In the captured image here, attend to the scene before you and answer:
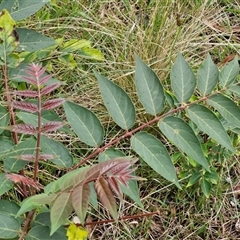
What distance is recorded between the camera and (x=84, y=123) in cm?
125

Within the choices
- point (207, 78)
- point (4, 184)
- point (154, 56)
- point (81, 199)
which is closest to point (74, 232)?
point (4, 184)

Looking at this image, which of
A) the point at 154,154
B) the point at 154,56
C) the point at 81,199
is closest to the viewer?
the point at 81,199

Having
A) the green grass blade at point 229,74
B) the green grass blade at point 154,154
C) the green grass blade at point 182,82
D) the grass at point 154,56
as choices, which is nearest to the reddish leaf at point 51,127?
the green grass blade at point 154,154

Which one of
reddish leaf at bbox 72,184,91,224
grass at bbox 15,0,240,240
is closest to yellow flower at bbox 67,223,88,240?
reddish leaf at bbox 72,184,91,224

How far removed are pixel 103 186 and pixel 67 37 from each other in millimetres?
1508

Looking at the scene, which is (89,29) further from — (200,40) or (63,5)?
(200,40)

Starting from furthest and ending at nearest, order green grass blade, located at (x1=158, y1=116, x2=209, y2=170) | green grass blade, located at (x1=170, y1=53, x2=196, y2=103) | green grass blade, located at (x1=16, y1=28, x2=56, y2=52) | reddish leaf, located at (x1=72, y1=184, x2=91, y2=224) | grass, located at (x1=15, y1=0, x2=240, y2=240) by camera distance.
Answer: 1. grass, located at (x1=15, y1=0, x2=240, y2=240)
2. green grass blade, located at (x1=16, y1=28, x2=56, y2=52)
3. green grass blade, located at (x1=170, y1=53, x2=196, y2=103)
4. green grass blade, located at (x1=158, y1=116, x2=209, y2=170)
5. reddish leaf, located at (x1=72, y1=184, x2=91, y2=224)

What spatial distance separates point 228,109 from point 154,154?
0.24m

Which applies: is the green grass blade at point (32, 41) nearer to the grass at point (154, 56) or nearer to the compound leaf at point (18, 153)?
the compound leaf at point (18, 153)

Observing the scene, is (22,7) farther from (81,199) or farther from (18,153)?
(81,199)

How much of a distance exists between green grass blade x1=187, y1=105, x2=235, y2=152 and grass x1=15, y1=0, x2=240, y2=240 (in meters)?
0.67

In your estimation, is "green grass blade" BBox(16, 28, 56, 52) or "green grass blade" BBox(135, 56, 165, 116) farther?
"green grass blade" BBox(16, 28, 56, 52)

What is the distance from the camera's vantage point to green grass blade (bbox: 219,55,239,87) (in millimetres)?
1365

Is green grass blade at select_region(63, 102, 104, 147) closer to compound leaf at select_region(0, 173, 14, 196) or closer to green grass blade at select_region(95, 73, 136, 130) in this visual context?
green grass blade at select_region(95, 73, 136, 130)
